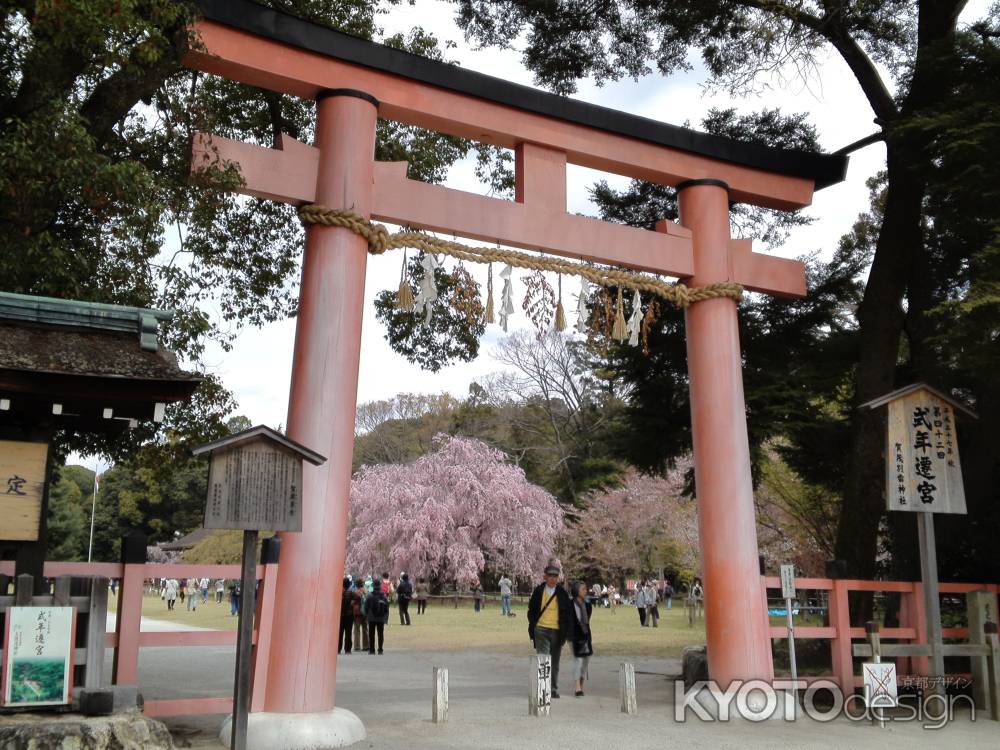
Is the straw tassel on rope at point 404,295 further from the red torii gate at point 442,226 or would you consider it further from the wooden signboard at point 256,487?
the wooden signboard at point 256,487

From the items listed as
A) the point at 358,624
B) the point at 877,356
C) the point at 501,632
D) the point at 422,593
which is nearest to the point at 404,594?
the point at 501,632

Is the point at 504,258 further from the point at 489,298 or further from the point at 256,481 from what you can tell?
the point at 256,481

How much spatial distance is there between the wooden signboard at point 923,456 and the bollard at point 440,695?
4439mm

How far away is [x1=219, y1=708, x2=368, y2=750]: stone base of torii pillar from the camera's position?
6.15 meters

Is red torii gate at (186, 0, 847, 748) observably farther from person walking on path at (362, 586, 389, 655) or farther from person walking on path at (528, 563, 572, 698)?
person walking on path at (362, 586, 389, 655)

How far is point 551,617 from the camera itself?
9.36 m

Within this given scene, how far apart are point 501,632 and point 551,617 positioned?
11970 mm

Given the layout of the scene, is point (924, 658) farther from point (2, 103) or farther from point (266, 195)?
point (2, 103)

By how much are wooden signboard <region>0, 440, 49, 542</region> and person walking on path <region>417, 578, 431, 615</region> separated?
80.1 ft

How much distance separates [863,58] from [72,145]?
967cm

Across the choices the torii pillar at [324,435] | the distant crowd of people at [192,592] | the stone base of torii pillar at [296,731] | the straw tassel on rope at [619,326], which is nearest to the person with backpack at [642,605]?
the distant crowd of people at [192,592]

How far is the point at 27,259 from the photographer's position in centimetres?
630

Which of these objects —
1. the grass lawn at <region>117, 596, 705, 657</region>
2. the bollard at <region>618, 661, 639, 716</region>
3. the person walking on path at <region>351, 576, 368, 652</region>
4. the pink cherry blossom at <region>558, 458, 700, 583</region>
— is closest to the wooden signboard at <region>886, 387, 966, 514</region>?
the bollard at <region>618, 661, 639, 716</region>

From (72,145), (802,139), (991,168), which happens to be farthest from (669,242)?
(72,145)
